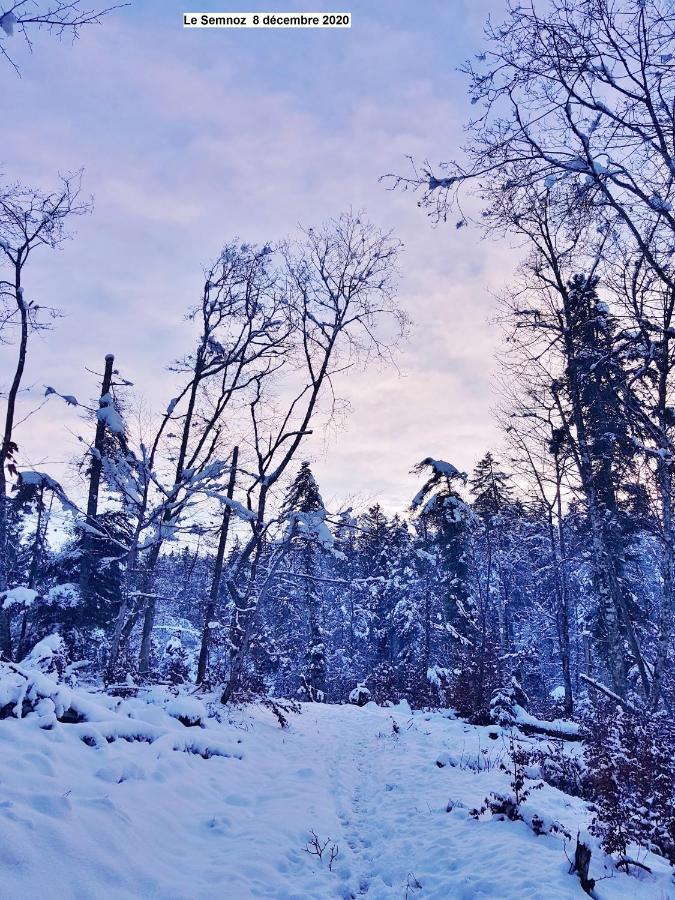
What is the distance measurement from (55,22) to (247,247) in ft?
39.1

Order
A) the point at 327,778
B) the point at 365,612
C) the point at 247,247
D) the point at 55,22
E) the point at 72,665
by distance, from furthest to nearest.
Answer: the point at 365,612 < the point at 247,247 < the point at 72,665 < the point at 327,778 < the point at 55,22

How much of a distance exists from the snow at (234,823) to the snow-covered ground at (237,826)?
0.02 m

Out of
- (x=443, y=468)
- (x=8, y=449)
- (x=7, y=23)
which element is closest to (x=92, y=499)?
(x=8, y=449)

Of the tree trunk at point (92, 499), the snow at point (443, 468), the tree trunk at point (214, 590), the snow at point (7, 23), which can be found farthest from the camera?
the tree trunk at point (92, 499)

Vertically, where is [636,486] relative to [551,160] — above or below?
below

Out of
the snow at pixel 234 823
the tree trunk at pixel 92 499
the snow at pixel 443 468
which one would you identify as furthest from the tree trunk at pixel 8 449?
the snow at pixel 443 468

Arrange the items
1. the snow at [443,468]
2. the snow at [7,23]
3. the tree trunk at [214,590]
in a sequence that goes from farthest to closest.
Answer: the tree trunk at [214,590], the snow at [443,468], the snow at [7,23]

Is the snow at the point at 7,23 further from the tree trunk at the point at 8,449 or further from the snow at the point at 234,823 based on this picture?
the tree trunk at the point at 8,449

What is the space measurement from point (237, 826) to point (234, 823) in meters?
0.09

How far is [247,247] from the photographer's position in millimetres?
15141

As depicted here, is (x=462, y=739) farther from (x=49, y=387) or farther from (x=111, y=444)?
(x=111, y=444)

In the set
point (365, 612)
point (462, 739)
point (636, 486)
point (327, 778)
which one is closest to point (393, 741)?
point (462, 739)

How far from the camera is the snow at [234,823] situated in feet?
12.8

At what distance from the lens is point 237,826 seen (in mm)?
5816
